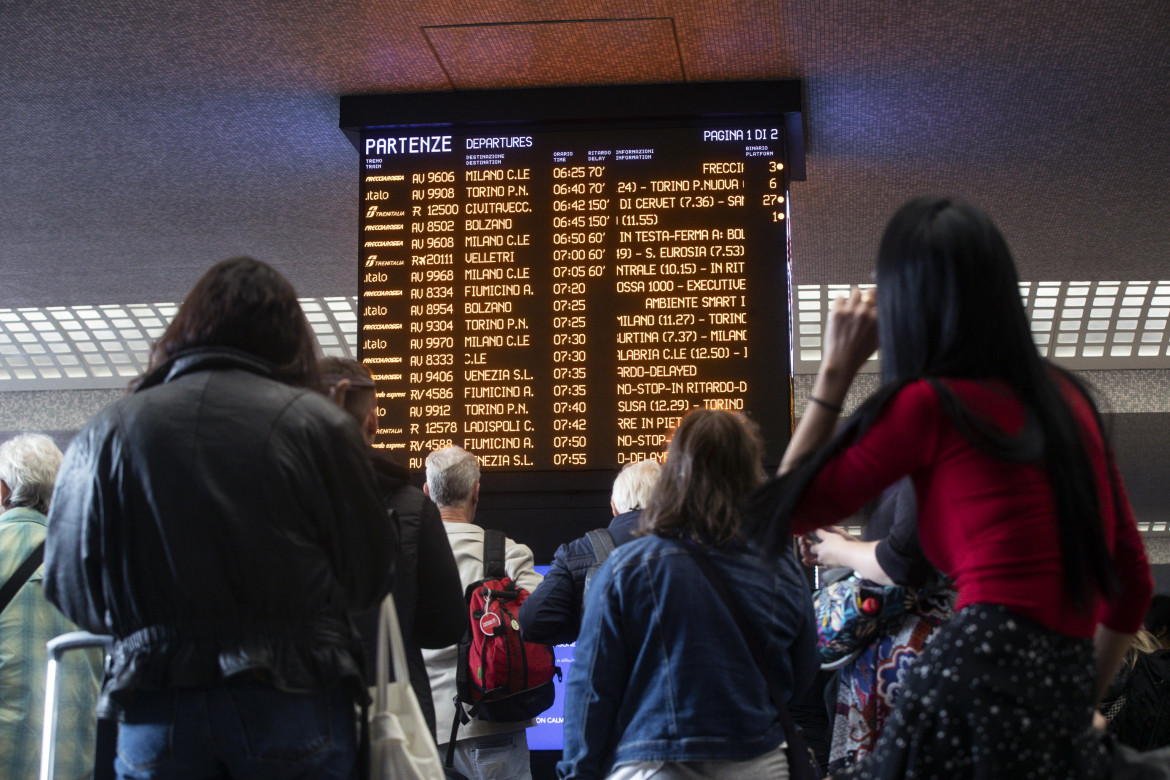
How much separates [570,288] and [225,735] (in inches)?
160

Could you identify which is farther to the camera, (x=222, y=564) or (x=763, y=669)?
(x=763, y=669)

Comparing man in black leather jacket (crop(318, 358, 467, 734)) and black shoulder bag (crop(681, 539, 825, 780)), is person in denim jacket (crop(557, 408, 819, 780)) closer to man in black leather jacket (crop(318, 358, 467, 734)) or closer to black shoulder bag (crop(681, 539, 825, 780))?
black shoulder bag (crop(681, 539, 825, 780))

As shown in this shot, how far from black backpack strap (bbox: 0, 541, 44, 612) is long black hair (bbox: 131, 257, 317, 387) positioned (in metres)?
1.57

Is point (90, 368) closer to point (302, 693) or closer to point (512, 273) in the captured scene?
point (512, 273)

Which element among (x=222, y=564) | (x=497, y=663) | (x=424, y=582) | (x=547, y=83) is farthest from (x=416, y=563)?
(x=547, y=83)

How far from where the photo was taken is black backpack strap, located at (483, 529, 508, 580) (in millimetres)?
4055

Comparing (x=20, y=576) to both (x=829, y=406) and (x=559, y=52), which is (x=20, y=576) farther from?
(x=559, y=52)

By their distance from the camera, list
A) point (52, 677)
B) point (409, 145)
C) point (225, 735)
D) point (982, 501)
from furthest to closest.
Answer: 1. point (409, 145)
2. point (52, 677)
3. point (225, 735)
4. point (982, 501)

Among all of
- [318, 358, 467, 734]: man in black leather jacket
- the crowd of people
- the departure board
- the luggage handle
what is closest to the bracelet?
the crowd of people

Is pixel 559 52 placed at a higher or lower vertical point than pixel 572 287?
higher

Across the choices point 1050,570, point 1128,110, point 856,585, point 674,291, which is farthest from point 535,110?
point 1050,570

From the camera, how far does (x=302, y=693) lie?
1.84m

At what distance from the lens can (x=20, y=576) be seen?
334 centimetres

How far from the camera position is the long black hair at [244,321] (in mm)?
2037
